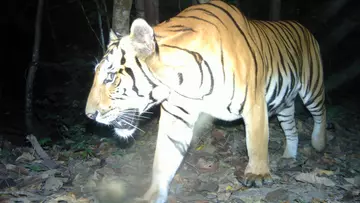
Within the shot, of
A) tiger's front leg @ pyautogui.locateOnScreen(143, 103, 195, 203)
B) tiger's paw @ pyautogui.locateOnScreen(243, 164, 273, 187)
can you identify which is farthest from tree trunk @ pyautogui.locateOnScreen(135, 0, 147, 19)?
tiger's paw @ pyautogui.locateOnScreen(243, 164, 273, 187)

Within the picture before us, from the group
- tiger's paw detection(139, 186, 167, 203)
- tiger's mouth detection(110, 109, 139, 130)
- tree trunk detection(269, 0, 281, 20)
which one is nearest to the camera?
tiger's mouth detection(110, 109, 139, 130)

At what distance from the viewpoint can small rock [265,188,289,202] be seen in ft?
13.2

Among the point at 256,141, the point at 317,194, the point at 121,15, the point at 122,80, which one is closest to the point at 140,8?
the point at 121,15

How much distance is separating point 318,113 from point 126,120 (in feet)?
9.42

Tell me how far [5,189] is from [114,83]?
4.79 feet

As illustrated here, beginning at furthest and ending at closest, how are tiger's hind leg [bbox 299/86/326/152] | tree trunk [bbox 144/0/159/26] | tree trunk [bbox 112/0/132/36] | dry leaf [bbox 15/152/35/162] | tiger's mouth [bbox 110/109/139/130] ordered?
tree trunk [bbox 144/0/159/26], tiger's hind leg [bbox 299/86/326/152], tree trunk [bbox 112/0/132/36], dry leaf [bbox 15/152/35/162], tiger's mouth [bbox 110/109/139/130]

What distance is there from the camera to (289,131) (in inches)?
228

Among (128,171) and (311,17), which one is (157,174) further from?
(311,17)

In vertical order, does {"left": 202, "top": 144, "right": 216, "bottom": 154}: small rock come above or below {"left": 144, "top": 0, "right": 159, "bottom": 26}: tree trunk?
below

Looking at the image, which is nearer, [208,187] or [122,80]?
[122,80]

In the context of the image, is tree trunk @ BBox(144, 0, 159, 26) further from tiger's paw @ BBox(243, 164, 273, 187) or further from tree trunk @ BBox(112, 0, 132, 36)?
tiger's paw @ BBox(243, 164, 273, 187)

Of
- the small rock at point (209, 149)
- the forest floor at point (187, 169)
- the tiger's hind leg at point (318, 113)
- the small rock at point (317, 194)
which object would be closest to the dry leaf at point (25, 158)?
the forest floor at point (187, 169)

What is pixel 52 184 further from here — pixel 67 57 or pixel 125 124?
pixel 67 57

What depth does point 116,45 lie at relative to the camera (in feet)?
12.4
